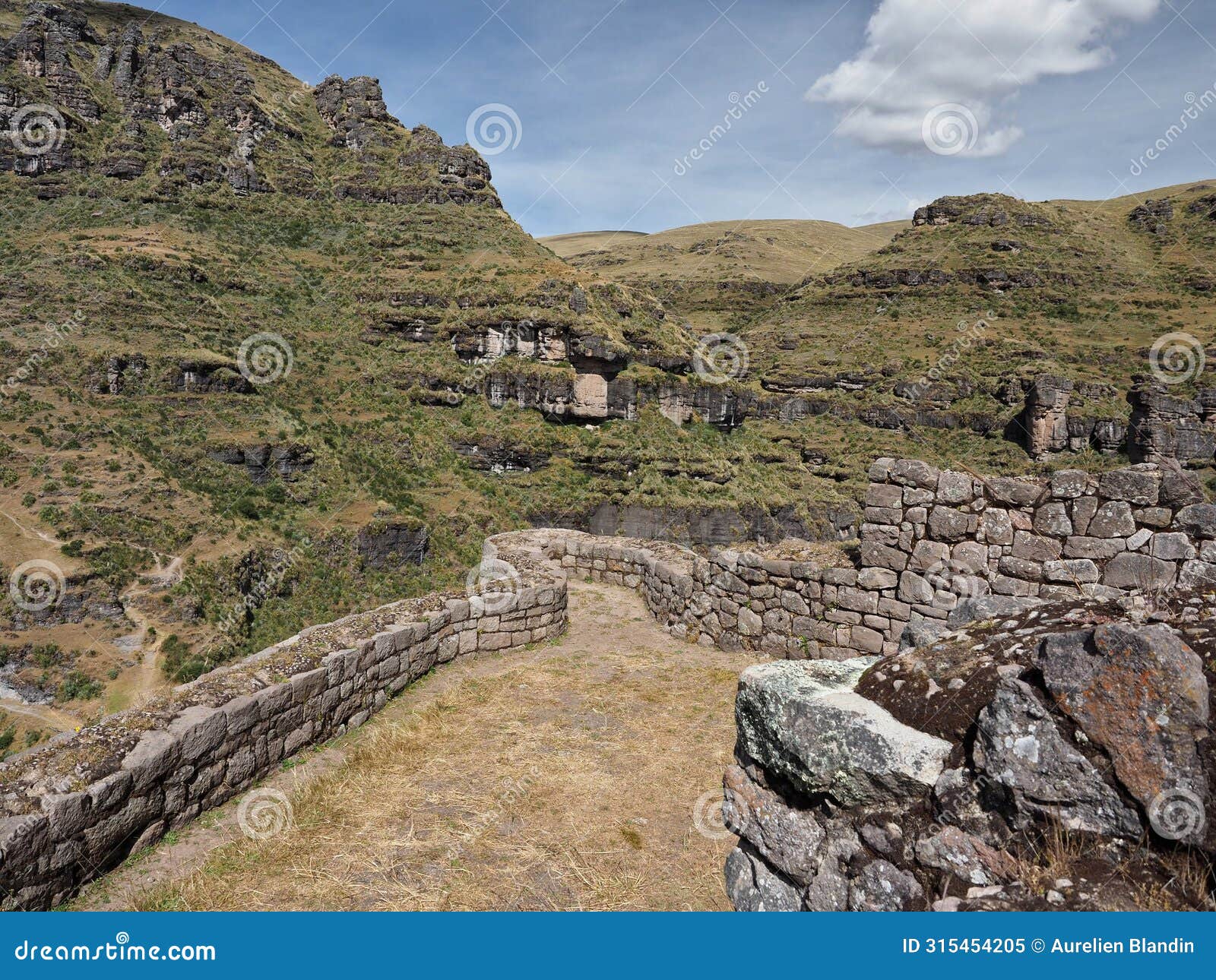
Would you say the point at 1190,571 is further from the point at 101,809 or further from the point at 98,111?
the point at 98,111

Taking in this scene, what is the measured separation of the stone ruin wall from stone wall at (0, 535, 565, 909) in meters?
0.01

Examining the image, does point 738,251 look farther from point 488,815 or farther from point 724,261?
point 488,815

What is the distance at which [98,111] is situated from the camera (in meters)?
79.4

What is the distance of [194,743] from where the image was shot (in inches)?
220

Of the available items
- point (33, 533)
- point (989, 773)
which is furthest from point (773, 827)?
point (33, 533)

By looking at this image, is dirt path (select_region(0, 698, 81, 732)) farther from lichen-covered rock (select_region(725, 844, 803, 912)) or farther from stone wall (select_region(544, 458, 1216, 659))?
lichen-covered rock (select_region(725, 844, 803, 912))

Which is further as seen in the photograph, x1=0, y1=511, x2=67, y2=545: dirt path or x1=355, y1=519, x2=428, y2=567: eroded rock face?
x1=355, y1=519, x2=428, y2=567: eroded rock face

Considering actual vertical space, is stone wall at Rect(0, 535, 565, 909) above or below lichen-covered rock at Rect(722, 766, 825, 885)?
below

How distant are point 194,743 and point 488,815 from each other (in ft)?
8.05

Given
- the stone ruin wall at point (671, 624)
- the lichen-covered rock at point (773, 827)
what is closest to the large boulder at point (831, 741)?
the lichen-covered rock at point (773, 827)

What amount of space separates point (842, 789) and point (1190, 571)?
5.96 metres

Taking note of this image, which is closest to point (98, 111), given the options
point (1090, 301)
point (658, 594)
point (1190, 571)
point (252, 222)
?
point (252, 222)

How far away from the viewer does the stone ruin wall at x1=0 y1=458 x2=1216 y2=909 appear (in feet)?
15.8

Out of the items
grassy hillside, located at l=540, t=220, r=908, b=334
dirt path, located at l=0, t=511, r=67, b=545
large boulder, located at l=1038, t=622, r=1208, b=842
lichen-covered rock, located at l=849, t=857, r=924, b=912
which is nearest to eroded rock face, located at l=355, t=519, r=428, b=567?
dirt path, located at l=0, t=511, r=67, b=545
